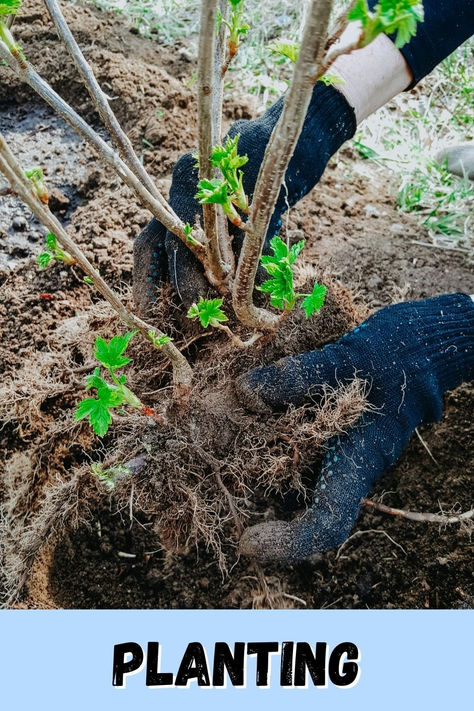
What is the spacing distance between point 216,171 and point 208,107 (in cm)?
26

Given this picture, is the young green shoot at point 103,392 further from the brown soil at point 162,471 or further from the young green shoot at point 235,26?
the young green shoot at point 235,26

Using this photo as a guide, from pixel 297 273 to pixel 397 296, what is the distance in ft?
1.11

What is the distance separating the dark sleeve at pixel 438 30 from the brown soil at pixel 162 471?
52cm

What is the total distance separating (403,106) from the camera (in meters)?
2.33

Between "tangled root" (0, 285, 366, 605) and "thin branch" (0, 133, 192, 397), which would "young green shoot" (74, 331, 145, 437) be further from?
"tangled root" (0, 285, 366, 605)

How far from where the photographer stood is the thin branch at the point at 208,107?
681 mm

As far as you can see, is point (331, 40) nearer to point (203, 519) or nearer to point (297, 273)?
point (297, 273)

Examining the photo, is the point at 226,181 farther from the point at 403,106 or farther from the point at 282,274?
the point at 403,106

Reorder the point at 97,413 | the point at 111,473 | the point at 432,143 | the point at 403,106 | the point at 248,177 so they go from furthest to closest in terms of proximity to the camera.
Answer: the point at 403,106, the point at 432,143, the point at 248,177, the point at 111,473, the point at 97,413

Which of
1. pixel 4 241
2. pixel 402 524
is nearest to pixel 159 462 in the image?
pixel 402 524

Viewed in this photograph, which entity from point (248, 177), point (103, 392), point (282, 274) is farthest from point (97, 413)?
point (248, 177)

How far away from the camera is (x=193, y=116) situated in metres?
1.98

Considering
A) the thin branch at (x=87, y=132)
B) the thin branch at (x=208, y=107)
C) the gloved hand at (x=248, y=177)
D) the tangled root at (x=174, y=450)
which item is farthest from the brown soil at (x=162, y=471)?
the thin branch at (x=87, y=132)

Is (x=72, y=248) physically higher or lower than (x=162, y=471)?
higher
